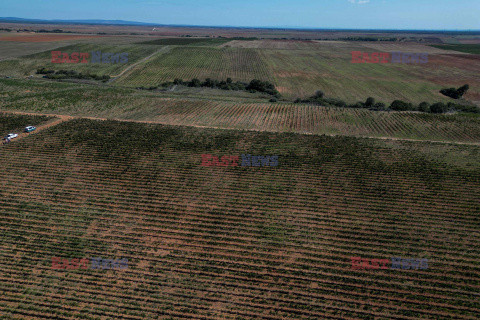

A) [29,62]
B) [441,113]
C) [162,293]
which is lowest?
[162,293]

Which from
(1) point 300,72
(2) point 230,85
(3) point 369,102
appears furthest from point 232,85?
(3) point 369,102

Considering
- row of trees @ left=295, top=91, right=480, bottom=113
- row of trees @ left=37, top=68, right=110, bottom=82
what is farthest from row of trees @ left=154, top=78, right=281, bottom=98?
row of trees @ left=37, top=68, right=110, bottom=82

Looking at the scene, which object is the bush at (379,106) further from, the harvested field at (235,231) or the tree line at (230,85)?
the tree line at (230,85)

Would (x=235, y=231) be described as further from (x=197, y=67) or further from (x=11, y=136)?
(x=197, y=67)

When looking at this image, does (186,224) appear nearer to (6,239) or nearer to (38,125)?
(6,239)

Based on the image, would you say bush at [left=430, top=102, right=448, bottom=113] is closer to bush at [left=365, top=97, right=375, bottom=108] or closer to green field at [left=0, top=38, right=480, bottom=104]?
green field at [left=0, top=38, right=480, bottom=104]

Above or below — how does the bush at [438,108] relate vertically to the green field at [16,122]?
above

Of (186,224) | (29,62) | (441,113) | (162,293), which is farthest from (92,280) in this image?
(29,62)

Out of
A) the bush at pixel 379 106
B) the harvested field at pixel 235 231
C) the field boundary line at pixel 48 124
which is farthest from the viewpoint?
the bush at pixel 379 106

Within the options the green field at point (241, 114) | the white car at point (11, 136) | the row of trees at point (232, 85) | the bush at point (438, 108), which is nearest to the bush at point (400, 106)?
the green field at point (241, 114)
